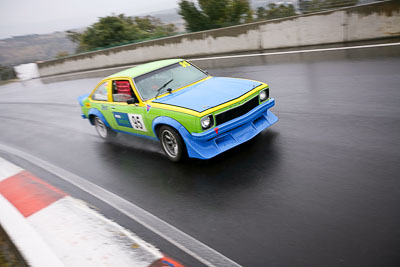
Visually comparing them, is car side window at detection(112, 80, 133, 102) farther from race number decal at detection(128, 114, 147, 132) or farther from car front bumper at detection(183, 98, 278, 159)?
car front bumper at detection(183, 98, 278, 159)

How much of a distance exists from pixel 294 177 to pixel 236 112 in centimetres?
126

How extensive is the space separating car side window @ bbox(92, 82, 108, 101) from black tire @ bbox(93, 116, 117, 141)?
523 millimetres

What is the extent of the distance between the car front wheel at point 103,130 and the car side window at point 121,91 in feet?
3.73

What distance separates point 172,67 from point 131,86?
861 mm

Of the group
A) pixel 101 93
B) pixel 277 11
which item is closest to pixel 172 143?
pixel 101 93

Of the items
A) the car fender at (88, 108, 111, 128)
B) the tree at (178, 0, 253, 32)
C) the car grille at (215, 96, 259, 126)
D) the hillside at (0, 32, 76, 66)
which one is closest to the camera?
the car grille at (215, 96, 259, 126)

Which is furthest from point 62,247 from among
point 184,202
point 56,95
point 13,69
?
point 13,69

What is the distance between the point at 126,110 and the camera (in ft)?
18.7

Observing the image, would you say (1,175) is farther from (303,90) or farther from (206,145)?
(303,90)

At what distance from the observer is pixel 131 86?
18.1 feet

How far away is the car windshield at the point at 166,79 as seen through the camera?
5445 mm

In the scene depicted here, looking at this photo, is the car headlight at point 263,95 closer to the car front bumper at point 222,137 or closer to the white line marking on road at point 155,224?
the car front bumper at point 222,137

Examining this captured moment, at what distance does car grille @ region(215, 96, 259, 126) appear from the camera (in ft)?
15.0

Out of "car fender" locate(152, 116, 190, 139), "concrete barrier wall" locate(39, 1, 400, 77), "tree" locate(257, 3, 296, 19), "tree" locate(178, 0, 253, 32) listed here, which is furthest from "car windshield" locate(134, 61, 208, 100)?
"tree" locate(178, 0, 253, 32)
